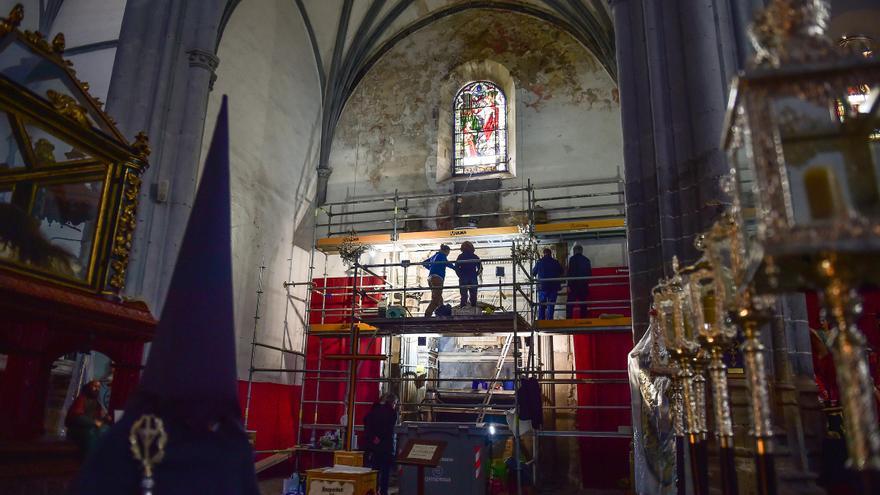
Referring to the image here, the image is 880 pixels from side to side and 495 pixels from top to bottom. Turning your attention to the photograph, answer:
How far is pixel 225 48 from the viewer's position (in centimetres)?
1122

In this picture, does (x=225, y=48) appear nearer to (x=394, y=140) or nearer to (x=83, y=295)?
(x=394, y=140)

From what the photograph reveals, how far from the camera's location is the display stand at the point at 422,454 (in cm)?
602

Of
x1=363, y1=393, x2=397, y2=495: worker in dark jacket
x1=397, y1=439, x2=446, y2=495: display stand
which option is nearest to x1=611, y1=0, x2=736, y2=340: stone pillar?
x1=397, y1=439, x2=446, y2=495: display stand

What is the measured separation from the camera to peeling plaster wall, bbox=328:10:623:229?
43.5ft

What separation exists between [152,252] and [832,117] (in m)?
7.21

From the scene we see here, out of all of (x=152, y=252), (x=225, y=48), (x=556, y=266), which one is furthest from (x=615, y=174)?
(x=152, y=252)

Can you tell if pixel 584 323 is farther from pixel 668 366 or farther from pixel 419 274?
pixel 668 366

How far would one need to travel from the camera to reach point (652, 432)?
5258mm

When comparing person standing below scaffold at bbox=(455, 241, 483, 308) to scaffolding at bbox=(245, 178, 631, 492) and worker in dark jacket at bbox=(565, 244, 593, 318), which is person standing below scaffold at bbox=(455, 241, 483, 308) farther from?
worker in dark jacket at bbox=(565, 244, 593, 318)

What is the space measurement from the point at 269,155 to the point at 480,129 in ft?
16.0

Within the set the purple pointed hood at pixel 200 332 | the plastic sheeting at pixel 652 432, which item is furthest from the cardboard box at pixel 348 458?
the purple pointed hood at pixel 200 332

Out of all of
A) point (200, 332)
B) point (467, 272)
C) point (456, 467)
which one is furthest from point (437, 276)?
point (200, 332)

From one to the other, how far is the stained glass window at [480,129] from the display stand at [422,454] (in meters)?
8.56

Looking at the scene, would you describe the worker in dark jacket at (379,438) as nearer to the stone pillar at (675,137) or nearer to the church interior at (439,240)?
the church interior at (439,240)
